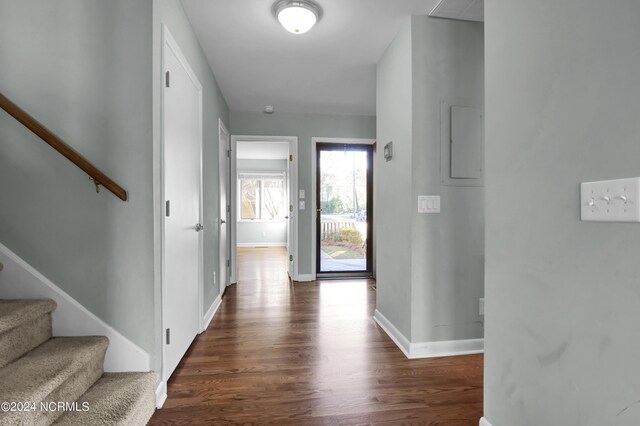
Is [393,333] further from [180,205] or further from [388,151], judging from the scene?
[180,205]

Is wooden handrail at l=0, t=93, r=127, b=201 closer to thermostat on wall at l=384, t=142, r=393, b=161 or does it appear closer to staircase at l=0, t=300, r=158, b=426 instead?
staircase at l=0, t=300, r=158, b=426

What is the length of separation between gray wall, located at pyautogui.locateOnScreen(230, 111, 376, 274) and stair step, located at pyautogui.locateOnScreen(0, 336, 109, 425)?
3046 millimetres

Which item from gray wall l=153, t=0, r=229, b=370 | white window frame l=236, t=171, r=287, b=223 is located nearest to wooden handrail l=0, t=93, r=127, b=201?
gray wall l=153, t=0, r=229, b=370

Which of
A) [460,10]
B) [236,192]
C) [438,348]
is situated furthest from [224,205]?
[460,10]

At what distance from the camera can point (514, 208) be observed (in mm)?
1212

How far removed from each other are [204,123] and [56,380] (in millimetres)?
2133

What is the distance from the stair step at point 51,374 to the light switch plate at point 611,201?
6.43ft

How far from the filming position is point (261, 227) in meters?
8.41

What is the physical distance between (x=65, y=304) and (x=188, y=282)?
749 mm

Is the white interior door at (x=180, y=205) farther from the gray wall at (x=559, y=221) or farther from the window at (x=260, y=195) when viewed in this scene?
the window at (x=260, y=195)

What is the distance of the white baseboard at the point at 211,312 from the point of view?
2687 millimetres

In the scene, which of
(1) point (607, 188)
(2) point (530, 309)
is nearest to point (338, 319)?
(2) point (530, 309)

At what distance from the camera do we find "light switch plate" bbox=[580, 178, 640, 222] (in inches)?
30.0

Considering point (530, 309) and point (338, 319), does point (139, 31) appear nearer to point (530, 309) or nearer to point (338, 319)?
point (530, 309)
